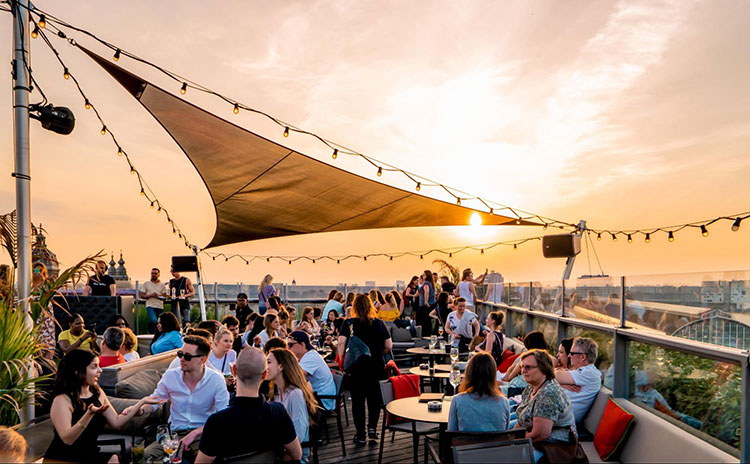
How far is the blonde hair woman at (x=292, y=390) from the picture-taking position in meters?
3.57

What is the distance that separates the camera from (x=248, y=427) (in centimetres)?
271

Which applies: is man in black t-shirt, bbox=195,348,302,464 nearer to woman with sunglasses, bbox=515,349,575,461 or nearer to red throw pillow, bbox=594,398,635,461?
woman with sunglasses, bbox=515,349,575,461

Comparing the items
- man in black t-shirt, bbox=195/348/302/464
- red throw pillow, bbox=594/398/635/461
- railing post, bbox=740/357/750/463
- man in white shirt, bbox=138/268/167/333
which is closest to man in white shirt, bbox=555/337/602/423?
red throw pillow, bbox=594/398/635/461

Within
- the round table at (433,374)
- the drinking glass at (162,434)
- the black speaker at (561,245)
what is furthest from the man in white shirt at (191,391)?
the black speaker at (561,245)

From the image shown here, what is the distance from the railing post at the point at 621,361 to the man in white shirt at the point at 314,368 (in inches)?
99.5

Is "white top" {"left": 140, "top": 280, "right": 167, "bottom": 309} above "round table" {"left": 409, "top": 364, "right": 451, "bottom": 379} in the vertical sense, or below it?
above

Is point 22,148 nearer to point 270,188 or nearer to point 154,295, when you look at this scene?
point 270,188

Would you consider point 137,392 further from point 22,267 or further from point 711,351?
point 711,351

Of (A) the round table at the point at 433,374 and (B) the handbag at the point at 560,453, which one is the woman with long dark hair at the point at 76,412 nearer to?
(B) the handbag at the point at 560,453

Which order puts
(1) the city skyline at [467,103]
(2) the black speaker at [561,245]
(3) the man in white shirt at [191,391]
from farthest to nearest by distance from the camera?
(2) the black speaker at [561,245] < (1) the city skyline at [467,103] < (3) the man in white shirt at [191,391]

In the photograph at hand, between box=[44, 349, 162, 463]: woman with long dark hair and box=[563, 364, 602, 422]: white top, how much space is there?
140 inches

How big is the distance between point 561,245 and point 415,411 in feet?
23.9

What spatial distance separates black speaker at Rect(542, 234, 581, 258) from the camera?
10.4m

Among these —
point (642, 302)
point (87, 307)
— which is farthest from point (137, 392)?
point (87, 307)
